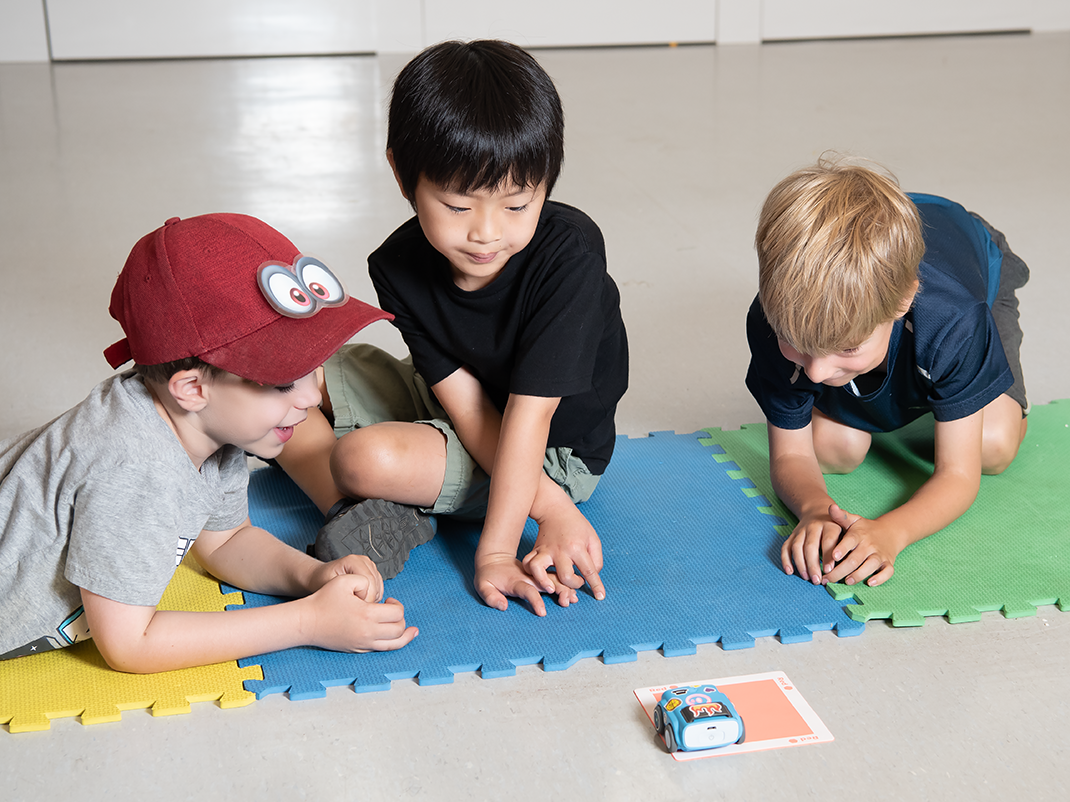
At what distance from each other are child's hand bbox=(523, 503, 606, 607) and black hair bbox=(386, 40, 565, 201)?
1.41ft

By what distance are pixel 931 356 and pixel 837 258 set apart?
0.26 m

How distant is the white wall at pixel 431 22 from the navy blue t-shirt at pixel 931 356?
151 inches

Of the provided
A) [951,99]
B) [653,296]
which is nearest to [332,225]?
[653,296]

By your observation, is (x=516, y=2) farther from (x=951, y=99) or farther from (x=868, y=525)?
(x=868, y=525)

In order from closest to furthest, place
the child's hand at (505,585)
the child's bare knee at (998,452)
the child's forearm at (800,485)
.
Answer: the child's hand at (505,585) → the child's forearm at (800,485) → the child's bare knee at (998,452)

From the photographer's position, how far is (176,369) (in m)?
1.02

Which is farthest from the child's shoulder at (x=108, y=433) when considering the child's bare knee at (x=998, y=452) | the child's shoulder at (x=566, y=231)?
the child's bare knee at (x=998, y=452)

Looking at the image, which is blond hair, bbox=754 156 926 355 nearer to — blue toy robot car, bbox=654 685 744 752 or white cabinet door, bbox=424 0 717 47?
blue toy robot car, bbox=654 685 744 752

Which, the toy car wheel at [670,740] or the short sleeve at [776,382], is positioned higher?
the short sleeve at [776,382]

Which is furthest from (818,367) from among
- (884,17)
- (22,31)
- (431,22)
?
(884,17)

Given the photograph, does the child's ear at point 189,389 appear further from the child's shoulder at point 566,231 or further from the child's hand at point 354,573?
the child's shoulder at point 566,231

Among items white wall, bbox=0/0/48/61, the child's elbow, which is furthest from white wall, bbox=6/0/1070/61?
the child's elbow

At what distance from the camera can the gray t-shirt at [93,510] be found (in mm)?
1020

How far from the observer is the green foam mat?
1.24 meters
